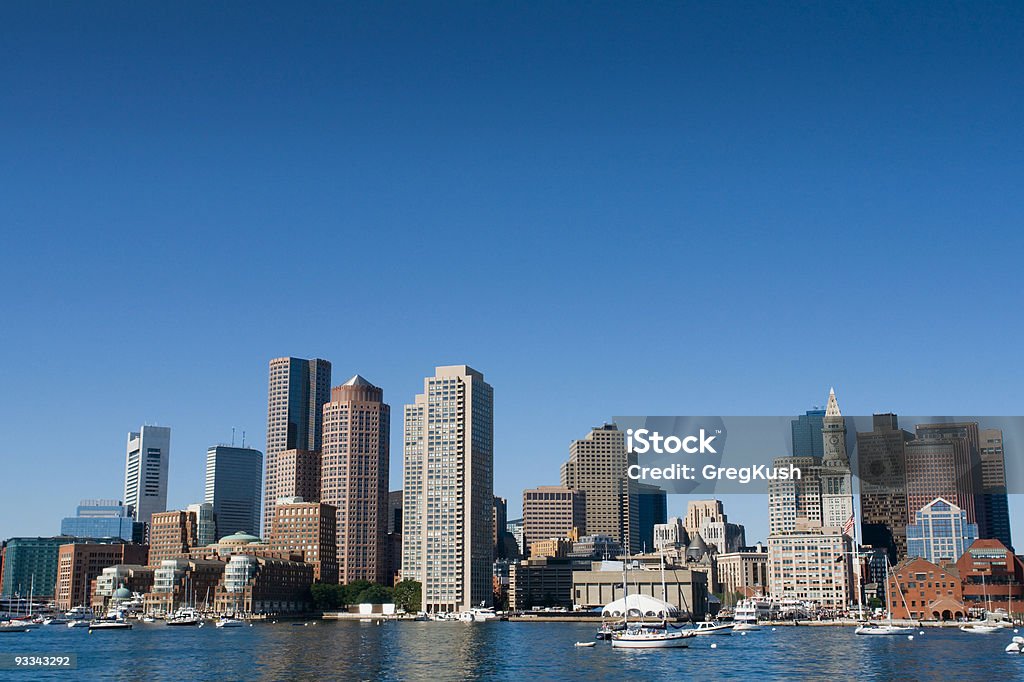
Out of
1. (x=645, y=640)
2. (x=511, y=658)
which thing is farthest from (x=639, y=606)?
(x=511, y=658)

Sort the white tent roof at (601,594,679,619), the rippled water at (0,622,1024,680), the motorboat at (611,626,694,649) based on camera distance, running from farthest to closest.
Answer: the white tent roof at (601,594,679,619)
the motorboat at (611,626,694,649)
the rippled water at (0,622,1024,680)

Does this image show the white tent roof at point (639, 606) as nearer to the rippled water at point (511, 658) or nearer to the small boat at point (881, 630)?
the rippled water at point (511, 658)

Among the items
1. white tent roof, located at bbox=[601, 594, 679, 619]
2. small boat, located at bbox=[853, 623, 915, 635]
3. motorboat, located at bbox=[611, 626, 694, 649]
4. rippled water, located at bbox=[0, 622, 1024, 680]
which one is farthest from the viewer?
small boat, located at bbox=[853, 623, 915, 635]

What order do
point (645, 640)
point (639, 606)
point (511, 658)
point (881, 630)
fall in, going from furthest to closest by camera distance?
point (881, 630)
point (639, 606)
point (645, 640)
point (511, 658)

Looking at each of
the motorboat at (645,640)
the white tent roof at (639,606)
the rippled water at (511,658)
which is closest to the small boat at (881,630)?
the rippled water at (511,658)

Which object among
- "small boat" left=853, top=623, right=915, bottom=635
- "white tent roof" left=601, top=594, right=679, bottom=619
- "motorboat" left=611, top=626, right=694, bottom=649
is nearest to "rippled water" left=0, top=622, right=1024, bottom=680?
"motorboat" left=611, top=626, right=694, bottom=649

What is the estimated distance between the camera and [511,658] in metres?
136

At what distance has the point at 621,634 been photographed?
153 m

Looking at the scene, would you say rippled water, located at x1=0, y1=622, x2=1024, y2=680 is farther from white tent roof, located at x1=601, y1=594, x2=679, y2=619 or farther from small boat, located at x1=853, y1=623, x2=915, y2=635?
white tent roof, located at x1=601, y1=594, x2=679, y2=619

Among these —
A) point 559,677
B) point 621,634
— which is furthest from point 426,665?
point 621,634

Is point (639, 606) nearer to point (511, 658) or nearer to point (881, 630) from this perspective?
point (511, 658)

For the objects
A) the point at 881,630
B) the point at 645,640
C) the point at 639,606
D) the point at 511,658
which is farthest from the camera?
the point at 881,630

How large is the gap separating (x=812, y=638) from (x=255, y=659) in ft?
314

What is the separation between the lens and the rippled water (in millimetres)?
111375
